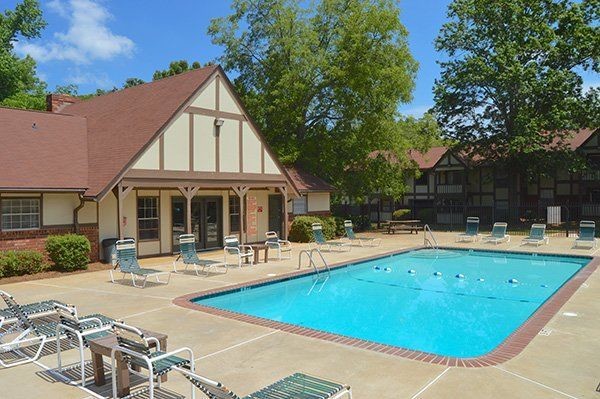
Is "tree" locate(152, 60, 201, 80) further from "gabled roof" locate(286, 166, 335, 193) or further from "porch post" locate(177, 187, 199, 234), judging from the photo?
"porch post" locate(177, 187, 199, 234)

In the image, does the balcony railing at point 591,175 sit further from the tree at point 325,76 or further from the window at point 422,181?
the tree at point 325,76

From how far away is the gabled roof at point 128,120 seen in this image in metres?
16.9

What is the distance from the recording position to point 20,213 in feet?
50.2

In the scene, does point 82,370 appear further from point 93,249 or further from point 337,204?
point 337,204

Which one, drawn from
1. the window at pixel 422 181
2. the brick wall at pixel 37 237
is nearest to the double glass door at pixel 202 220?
the brick wall at pixel 37 237

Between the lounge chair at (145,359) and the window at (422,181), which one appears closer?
the lounge chair at (145,359)

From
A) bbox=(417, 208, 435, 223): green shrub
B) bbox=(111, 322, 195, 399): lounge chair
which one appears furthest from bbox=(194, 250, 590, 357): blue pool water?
bbox=(417, 208, 435, 223): green shrub

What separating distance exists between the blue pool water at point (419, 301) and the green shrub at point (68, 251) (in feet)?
19.0

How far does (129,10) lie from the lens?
19.6 metres

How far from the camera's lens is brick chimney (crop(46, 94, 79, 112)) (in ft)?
83.7

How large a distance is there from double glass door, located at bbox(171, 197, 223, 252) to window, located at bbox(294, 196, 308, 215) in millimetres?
5649

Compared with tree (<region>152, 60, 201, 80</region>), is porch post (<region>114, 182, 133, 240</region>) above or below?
below

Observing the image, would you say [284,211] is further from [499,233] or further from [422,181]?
[422,181]

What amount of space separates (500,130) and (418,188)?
1056 centimetres
